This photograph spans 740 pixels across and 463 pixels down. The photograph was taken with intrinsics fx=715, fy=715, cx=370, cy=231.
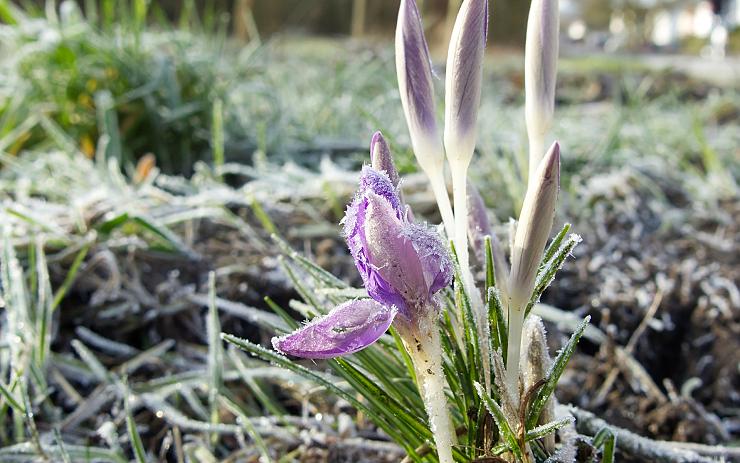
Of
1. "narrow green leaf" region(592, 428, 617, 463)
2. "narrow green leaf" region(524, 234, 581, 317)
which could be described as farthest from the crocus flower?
"narrow green leaf" region(592, 428, 617, 463)

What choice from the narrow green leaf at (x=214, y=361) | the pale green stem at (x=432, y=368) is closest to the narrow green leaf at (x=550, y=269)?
the pale green stem at (x=432, y=368)

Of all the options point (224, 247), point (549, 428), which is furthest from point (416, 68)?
point (224, 247)

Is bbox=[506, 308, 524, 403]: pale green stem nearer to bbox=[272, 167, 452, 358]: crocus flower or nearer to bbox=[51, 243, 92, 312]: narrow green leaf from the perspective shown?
bbox=[272, 167, 452, 358]: crocus flower

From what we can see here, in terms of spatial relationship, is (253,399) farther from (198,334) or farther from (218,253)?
(218,253)

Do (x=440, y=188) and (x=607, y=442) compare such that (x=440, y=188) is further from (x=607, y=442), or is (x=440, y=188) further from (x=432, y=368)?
(x=607, y=442)

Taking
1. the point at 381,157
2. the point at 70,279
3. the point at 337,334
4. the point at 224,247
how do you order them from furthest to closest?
the point at 224,247 < the point at 70,279 < the point at 381,157 < the point at 337,334

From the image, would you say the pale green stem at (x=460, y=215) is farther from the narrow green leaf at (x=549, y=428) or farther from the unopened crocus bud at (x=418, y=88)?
the narrow green leaf at (x=549, y=428)

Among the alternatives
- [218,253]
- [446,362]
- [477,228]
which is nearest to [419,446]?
[446,362]
